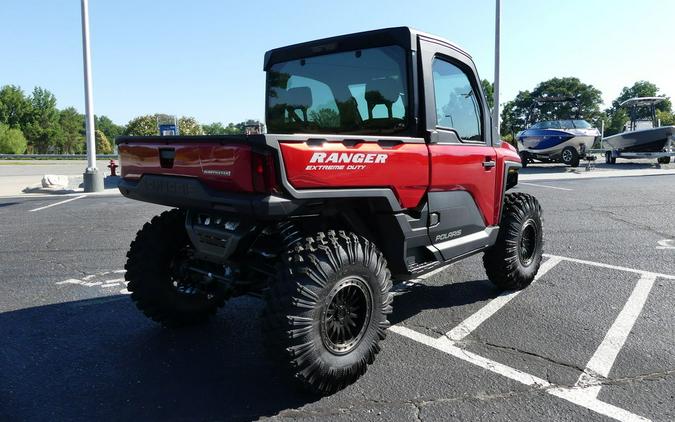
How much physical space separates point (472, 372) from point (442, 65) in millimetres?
2100

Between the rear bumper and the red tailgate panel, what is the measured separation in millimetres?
156

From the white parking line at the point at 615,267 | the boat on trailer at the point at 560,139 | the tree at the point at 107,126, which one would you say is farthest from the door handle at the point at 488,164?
the tree at the point at 107,126

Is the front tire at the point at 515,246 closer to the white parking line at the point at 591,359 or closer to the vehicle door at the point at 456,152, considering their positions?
the white parking line at the point at 591,359

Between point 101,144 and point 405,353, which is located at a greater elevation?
point 101,144

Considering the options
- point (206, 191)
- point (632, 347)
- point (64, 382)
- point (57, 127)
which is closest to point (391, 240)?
point (206, 191)

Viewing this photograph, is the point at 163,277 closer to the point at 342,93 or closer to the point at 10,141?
the point at 342,93

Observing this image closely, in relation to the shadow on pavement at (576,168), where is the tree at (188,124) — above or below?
above

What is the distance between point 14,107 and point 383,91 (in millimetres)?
80219

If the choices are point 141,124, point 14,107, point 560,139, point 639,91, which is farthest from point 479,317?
point 639,91

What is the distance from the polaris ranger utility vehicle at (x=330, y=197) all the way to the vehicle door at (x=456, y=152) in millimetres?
15

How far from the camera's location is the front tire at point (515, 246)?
4480mm

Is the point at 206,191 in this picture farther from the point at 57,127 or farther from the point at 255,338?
the point at 57,127

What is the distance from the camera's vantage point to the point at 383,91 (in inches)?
135

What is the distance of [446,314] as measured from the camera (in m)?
4.15
